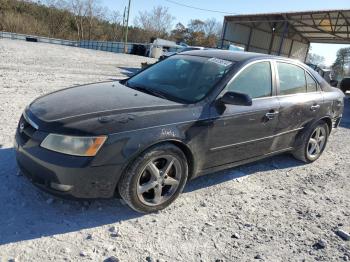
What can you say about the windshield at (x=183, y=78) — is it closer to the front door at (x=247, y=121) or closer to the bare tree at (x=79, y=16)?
the front door at (x=247, y=121)

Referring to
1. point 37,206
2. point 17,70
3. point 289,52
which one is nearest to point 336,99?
point 37,206

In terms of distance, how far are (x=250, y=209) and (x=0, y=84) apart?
6759mm

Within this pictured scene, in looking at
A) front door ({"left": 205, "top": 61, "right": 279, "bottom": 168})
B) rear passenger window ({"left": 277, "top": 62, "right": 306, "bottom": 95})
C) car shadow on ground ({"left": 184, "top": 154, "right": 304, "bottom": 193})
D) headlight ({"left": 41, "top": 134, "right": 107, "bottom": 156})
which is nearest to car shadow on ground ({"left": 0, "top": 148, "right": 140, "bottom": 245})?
headlight ({"left": 41, "top": 134, "right": 107, "bottom": 156})

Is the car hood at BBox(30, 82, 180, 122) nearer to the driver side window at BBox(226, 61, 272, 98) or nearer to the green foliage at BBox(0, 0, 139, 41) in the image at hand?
the driver side window at BBox(226, 61, 272, 98)

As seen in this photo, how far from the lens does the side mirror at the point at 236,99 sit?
3789mm

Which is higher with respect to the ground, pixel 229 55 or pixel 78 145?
pixel 229 55

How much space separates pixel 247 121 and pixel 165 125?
A: 3.96ft

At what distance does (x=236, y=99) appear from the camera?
3.81 m

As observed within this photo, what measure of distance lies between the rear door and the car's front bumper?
2535mm

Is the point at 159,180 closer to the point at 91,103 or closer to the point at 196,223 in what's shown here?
the point at 196,223

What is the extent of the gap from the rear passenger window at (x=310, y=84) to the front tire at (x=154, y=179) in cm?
267

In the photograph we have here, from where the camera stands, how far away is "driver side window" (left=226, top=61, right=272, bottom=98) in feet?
13.7

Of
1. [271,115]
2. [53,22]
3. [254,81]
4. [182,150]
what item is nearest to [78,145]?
[182,150]

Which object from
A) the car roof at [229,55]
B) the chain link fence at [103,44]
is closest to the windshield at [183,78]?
the car roof at [229,55]
